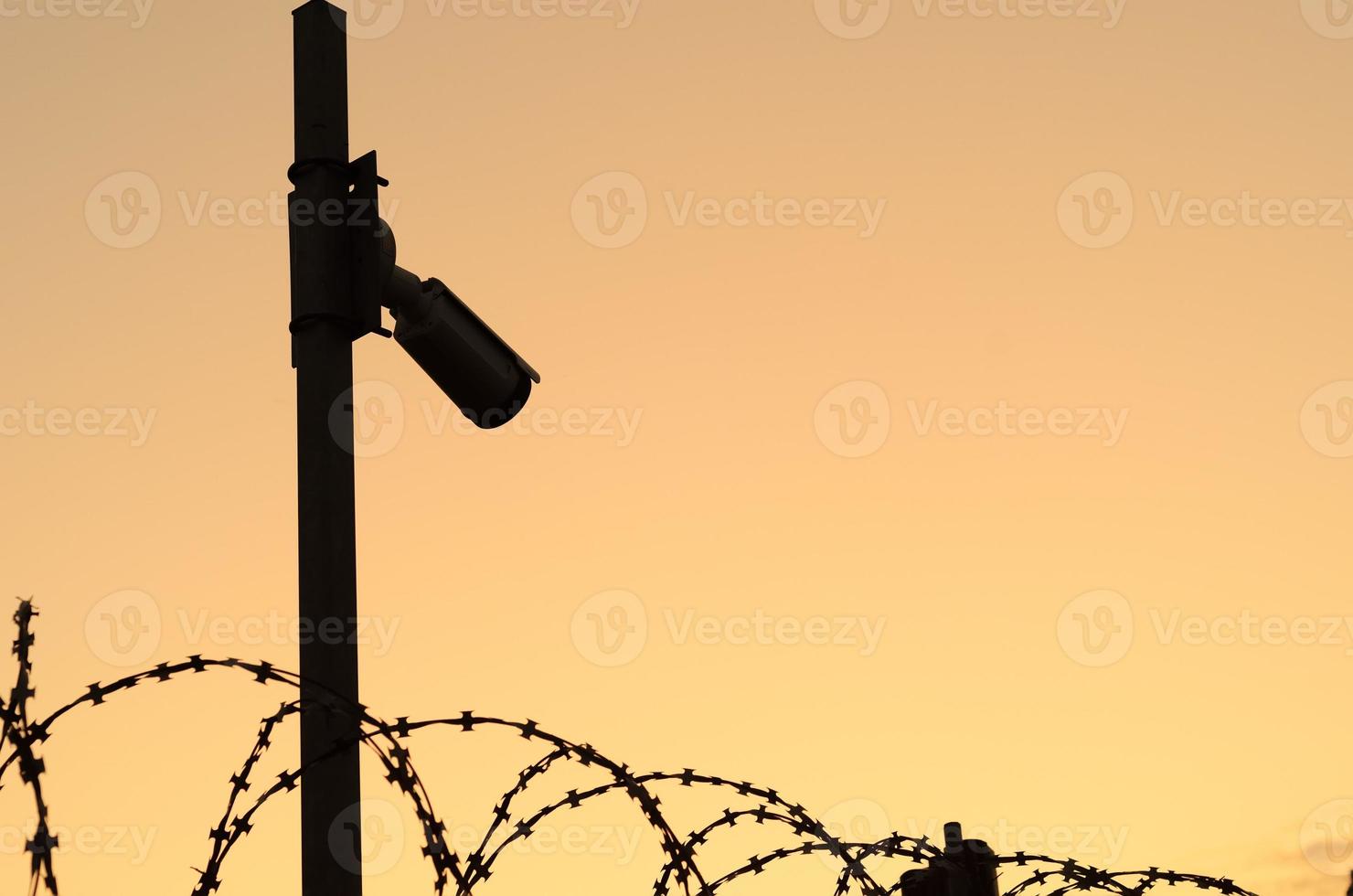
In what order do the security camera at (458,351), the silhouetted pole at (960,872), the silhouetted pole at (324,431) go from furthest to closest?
the silhouetted pole at (960,872)
the security camera at (458,351)
the silhouetted pole at (324,431)

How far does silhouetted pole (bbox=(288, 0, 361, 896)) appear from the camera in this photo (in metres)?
5.54

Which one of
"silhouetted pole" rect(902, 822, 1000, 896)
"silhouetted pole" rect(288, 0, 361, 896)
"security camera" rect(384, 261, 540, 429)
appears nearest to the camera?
"silhouetted pole" rect(288, 0, 361, 896)

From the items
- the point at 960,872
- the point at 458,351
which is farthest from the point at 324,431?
the point at 960,872

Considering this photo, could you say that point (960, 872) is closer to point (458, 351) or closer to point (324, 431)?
point (458, 351)

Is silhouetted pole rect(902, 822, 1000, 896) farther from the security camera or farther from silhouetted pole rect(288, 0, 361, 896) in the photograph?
silhouetted pole rect(288, 0, 361, 896)

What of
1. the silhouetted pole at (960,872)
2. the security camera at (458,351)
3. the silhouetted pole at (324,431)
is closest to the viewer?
the silhouetted pole at (324,431)

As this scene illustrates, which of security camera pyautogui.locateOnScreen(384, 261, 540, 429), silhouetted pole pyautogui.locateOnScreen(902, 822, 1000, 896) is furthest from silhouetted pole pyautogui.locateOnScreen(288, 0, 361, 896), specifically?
silhouetted pole pyautogui.locateOnScreen(902, 822, 1000, 896)

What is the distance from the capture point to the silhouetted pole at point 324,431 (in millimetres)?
5543

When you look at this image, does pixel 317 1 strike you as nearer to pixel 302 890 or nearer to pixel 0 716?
pixel 0 716

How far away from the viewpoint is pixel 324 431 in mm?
5910

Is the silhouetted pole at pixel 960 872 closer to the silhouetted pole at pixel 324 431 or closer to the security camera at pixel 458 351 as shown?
the security camera at pixel 458 351

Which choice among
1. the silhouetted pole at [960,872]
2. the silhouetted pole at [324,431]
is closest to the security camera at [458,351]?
the silhouetted pole at [324,431]

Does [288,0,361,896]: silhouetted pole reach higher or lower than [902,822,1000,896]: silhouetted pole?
higher

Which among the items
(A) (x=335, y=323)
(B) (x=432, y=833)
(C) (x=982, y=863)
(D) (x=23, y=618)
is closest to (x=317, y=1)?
(A) (x=335, y=323)
